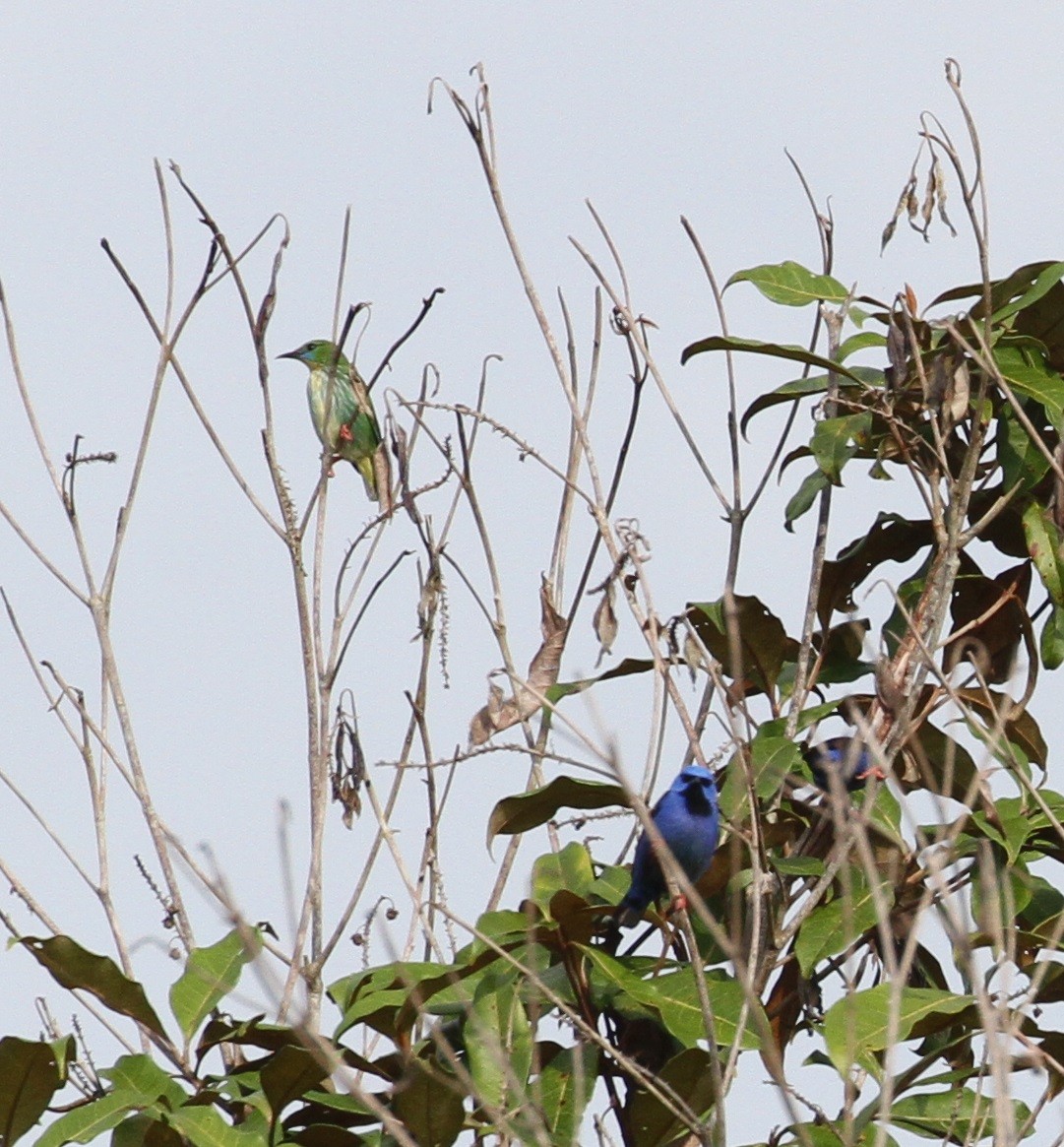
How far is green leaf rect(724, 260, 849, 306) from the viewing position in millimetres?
3314

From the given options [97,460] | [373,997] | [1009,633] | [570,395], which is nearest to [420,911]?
[373,997]

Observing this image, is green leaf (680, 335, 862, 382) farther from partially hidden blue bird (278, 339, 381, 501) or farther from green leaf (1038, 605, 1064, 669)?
partially hidden blue bird (278, 339, 381, 501)

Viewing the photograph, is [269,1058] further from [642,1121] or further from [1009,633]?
[1009,633]

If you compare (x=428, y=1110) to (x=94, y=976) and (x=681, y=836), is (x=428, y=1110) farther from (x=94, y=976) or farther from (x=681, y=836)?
(x=681, y=836)

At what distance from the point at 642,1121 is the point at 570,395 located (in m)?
1.31

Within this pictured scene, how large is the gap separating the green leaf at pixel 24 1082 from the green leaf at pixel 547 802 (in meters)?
0.79

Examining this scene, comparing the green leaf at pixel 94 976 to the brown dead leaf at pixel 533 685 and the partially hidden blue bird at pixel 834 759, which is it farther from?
the partially hidden blue bird at pixel 834 759

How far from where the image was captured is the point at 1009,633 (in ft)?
10.7

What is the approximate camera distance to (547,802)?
2922 millimetres

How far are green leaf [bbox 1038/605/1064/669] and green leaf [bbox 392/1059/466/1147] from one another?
1381mm

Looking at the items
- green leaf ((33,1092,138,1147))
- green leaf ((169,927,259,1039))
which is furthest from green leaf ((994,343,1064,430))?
green leaf ((33,1092,138,1147))

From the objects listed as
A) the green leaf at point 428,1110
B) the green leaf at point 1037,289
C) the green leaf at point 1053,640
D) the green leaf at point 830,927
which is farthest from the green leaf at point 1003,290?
the green leaf at point 428,1110

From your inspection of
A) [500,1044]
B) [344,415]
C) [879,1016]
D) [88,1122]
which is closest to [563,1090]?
[500,1044]

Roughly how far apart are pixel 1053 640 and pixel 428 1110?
4.69ft
